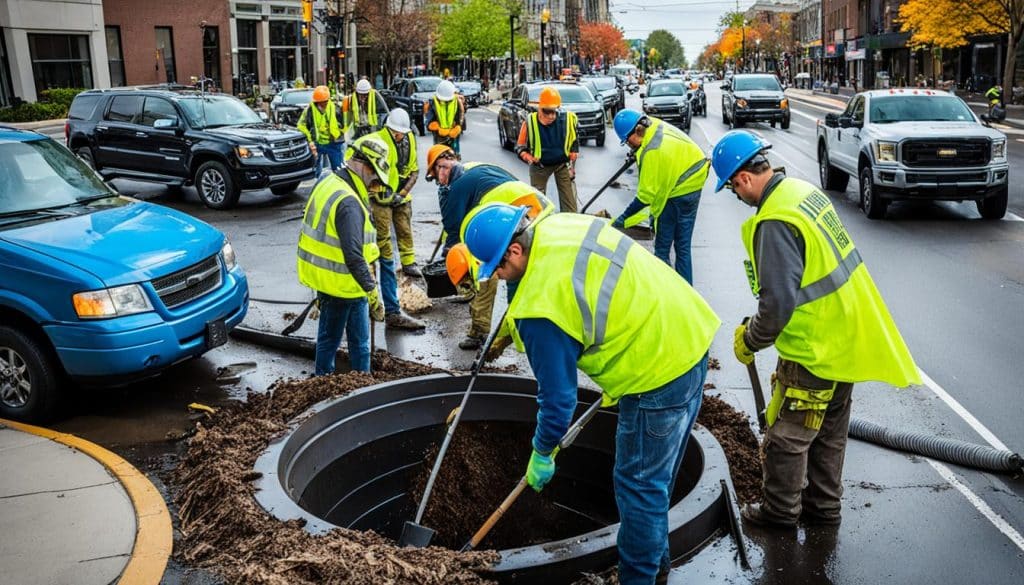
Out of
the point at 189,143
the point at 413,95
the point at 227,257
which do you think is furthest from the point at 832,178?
the point at 413,95

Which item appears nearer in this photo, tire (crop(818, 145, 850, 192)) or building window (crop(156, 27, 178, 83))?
tire (crop(818, 145, 850, 192))

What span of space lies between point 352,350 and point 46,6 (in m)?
38.1

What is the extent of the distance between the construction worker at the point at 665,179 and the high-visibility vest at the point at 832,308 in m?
4.00

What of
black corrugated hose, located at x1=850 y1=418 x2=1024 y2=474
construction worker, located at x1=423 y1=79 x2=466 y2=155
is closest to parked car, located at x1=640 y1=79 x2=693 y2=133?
construction worker, located at x1=423 y1=79 x2=466 y2=155

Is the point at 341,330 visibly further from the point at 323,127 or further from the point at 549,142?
the point at 323,127

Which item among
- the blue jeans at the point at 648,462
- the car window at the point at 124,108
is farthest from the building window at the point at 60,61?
the blue jeans at the point at 648,462

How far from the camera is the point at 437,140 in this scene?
16203 mm

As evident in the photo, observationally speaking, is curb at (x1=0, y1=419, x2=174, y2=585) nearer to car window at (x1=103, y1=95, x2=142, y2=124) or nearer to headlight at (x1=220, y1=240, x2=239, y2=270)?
headlight at (x1=220, y1=240, x2=239, y2=270)

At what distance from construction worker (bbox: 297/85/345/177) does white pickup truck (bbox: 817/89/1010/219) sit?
28.0ft

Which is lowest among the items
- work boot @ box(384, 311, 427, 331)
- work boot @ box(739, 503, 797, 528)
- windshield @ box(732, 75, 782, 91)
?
work boot @ box(739, 503, 797, 528)

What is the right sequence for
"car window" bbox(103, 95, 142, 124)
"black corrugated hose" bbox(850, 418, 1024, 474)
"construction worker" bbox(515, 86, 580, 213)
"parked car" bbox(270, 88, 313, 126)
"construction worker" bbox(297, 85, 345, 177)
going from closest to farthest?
1. "black corrugated hose" bbox(850, 418, 1024, 474)
2. "construction worker" bbox(515, 86, 580, 213)
3. "construction worker" bbox(297, 85, 345, 177)
4. "car window" bbox(103, 95, 142, 124)
5. "parked car" bbox(270, 88, 313, 126)

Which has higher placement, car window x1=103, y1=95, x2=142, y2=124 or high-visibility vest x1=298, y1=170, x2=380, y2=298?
car window x1=103, y1=95, x2=142, y2=124

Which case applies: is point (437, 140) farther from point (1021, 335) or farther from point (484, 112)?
point (484, 112)

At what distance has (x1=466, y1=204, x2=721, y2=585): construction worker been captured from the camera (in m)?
3.88
